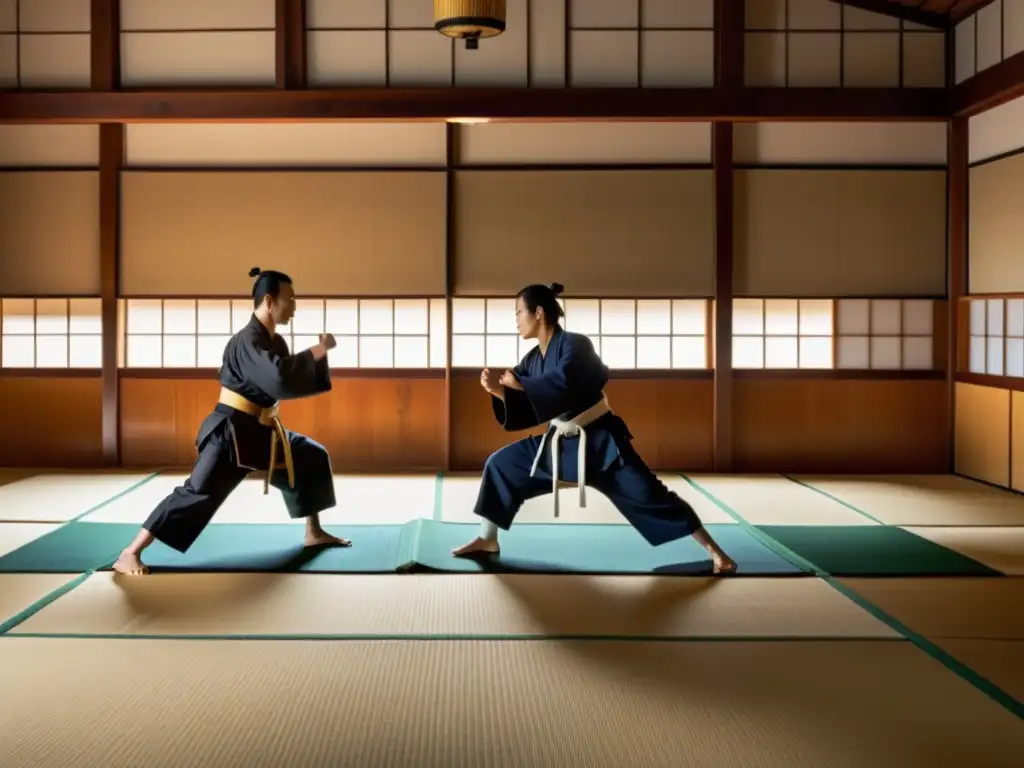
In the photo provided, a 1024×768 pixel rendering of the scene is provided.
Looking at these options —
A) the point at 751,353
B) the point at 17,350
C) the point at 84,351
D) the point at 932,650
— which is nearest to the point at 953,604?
the point at 932,650

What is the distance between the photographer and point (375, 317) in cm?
743

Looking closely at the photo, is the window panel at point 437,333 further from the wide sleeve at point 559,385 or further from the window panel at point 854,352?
the wide sleeve at point 559,385

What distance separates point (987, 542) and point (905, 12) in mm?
3822

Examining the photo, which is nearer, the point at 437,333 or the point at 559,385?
the point at 559,385

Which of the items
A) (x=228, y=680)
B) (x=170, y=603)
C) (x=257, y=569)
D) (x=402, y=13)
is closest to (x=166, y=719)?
(x=228, y=680)

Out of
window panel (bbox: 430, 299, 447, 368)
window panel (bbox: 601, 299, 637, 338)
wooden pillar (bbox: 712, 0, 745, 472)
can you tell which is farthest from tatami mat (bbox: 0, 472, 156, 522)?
wooden pillar (bbox: 712, 0, 745, 472)

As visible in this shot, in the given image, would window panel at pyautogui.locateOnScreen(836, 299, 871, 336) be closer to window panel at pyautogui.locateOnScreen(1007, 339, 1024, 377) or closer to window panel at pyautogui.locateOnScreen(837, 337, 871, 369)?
window panel at pyautogui.locateOnScreen(837, 337, 871, 369)

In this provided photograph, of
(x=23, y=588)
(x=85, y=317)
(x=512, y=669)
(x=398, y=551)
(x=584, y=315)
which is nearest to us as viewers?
(x=512, y=669)

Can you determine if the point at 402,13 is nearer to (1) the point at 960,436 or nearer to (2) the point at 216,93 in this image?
(2) the point at 216,93

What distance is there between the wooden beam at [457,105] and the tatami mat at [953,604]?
3.72 metres

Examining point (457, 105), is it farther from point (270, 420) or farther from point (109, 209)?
point (270, 420)

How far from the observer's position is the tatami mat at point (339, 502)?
5.46 m

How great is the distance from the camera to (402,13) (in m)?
7.19

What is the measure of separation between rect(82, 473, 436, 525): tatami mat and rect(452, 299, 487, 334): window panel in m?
1.04
